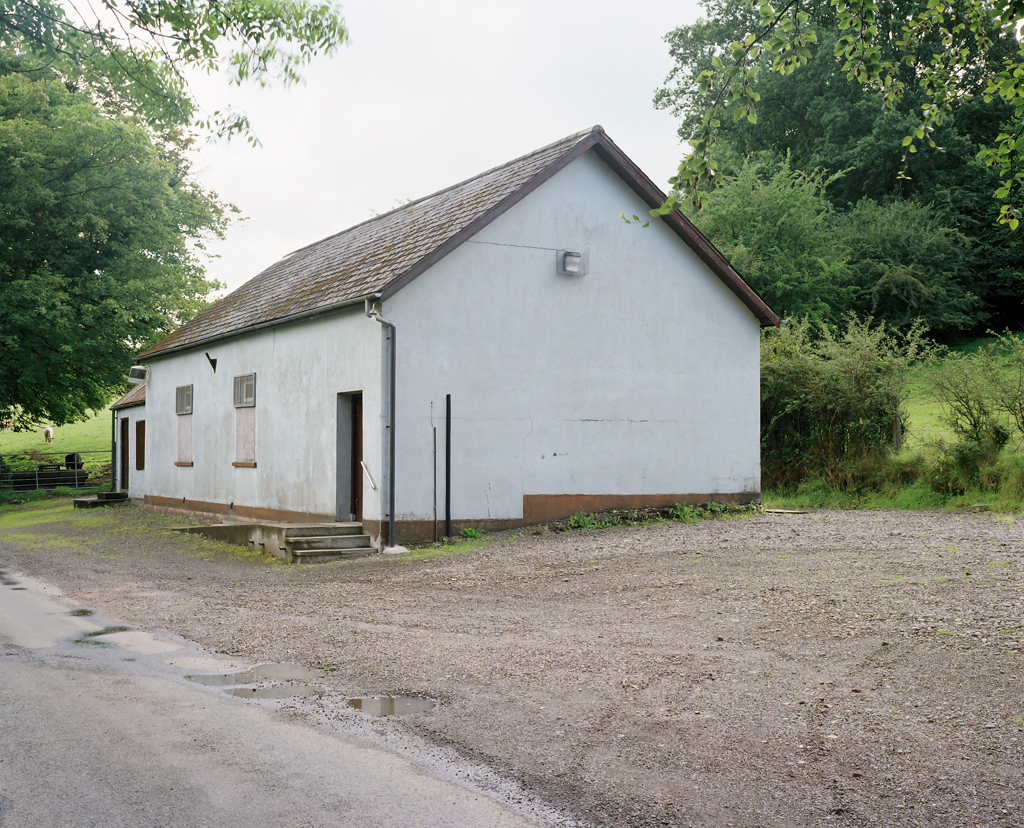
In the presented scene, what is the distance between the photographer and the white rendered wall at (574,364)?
1502 centimetres

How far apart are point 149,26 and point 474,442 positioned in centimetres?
786

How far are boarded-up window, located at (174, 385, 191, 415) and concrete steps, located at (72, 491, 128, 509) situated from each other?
6236 mm

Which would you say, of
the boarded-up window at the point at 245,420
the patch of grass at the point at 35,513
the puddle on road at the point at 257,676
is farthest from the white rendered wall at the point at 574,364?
the patch of grass at the point at 35,513

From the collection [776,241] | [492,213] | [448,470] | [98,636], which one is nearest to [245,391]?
[448,470]

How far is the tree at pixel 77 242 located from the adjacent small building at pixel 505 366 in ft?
34.9

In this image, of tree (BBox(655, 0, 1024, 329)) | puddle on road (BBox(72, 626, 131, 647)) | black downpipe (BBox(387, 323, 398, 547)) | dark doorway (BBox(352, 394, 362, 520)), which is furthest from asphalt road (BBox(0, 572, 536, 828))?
tree (BBox(655, 0, 1024, 329))

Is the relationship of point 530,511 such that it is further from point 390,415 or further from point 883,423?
point 883,423

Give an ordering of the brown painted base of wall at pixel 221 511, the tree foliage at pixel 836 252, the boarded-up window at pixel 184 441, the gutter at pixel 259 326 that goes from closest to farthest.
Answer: the gutter at pixel 259 326 → the brown painted base of wall at pixel 221 511 → the boarded-up window at pixel 184 441 → the tree foliage at pixel 836 252

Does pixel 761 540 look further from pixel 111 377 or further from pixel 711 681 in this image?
pixel 111 377

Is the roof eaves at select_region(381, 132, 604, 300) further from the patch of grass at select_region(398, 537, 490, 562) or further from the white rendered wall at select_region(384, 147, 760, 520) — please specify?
the patch of grass at select_region(398, 537, 490, 562)

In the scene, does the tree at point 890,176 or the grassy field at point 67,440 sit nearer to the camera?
the tree at point 890,176

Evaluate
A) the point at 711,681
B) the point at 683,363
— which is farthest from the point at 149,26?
the point at 683,363

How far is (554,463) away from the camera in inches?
637

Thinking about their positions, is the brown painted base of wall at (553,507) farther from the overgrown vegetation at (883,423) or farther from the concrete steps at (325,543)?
the overgrown vegetation at (883,423)
